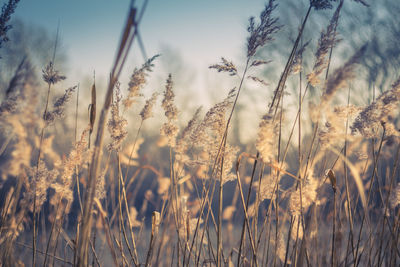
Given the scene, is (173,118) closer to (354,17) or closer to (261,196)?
(261,196)

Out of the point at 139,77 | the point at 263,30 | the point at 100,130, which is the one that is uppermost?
the point at 263,30

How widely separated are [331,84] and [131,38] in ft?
2.03

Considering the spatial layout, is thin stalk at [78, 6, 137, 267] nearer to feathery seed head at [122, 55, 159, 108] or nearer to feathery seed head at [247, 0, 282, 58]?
feathery seed head at [122, 55, 159, 108]

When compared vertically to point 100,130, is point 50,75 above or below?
above

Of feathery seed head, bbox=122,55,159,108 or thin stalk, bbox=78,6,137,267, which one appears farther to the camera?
feathery seed head, bbox=122,55,159,108

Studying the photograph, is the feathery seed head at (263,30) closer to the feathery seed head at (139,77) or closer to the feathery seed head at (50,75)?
the feathery seed head at (139,77)

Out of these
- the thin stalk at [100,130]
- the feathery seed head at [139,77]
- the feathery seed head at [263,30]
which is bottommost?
the thin stalk at [100,130]

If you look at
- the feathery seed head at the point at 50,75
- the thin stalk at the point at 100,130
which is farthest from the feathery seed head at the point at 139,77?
the feathery seed head at the point at 50,75

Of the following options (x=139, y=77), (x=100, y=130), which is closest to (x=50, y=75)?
(x=139, y=77)

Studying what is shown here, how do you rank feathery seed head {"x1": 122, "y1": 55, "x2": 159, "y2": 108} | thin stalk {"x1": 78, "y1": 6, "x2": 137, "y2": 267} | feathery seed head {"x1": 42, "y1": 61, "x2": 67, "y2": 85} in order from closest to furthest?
thin stalk {"x1": 78, "y1": 6, "x2": 137, "y2": 267}
feathery seed head {"x1": 122, "y1": 55, "x2": 159, "y2": 108}
feathery seed head {"x1": 42, "y1": 61, "x2": 67, "y2": 85}

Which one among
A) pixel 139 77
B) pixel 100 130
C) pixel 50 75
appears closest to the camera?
pixel 100 130

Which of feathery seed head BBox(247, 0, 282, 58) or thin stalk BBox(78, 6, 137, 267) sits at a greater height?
feathery seed head BBox(247, 0, 282, 58)

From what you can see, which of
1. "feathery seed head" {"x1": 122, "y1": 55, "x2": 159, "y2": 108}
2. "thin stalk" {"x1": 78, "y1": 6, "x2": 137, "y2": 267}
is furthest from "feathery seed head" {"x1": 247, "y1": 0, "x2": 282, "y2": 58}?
"thin stalk" {"x1": 78, "y1": 6, "x2": 137, "y2": 267}

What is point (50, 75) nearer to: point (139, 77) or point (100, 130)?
point (139, 77)
